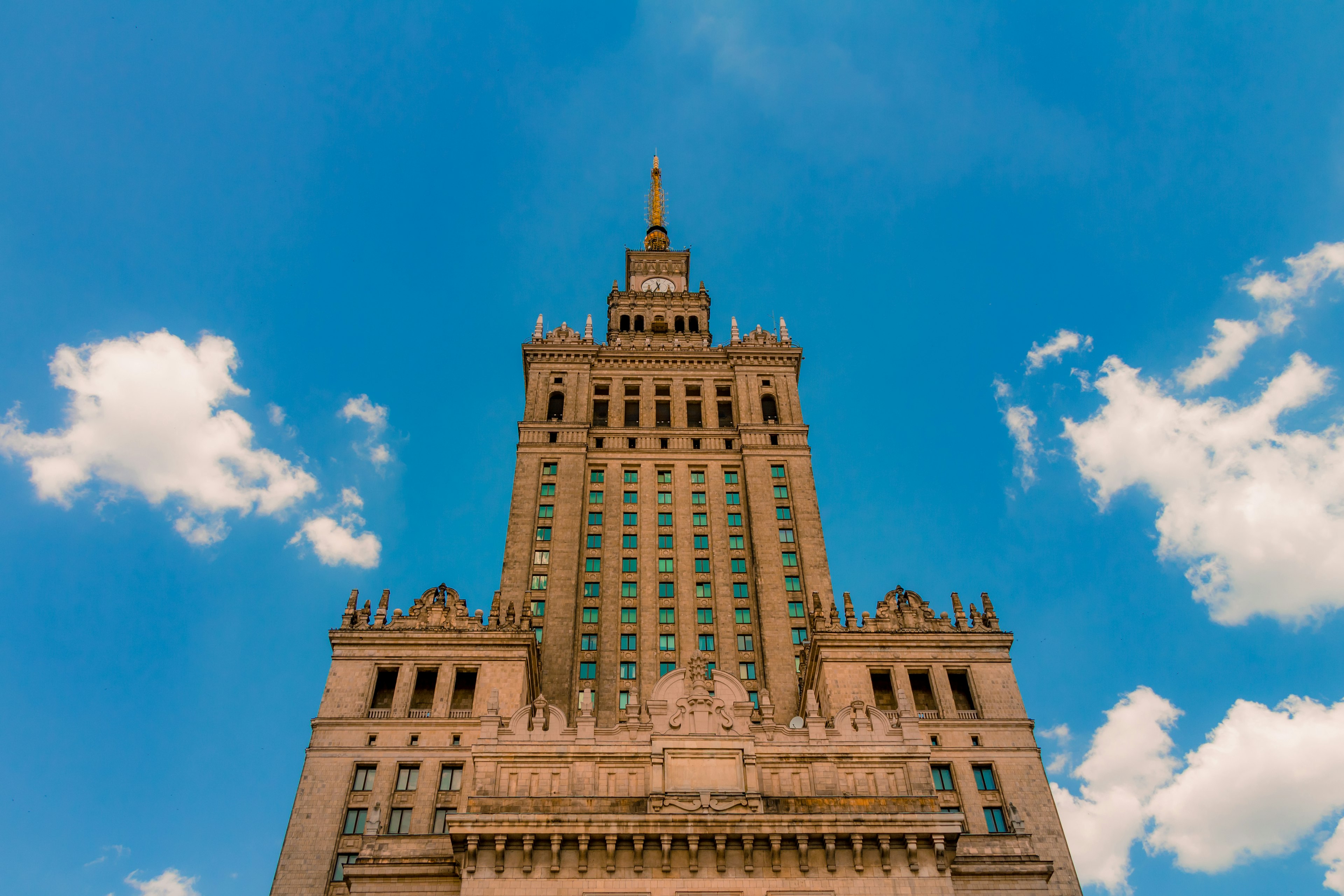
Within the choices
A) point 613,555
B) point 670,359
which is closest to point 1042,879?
point 613,555

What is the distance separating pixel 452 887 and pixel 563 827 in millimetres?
6380

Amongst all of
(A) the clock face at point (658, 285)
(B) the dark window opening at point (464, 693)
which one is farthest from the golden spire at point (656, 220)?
(B) the dark window opening at point (464, 693)

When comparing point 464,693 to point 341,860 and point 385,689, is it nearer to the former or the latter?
point 385,689

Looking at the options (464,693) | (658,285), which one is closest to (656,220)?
(658,285)

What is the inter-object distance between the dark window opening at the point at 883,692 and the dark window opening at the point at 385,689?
28289 millimetres

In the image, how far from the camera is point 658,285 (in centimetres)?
12062

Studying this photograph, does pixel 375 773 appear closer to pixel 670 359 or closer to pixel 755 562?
pixel 755 562

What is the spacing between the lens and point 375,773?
174 feet

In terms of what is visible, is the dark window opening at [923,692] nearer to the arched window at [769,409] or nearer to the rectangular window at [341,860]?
the rectangular window at [341,860]

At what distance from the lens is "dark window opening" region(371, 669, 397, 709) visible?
5628 cm

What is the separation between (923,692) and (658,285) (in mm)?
74272

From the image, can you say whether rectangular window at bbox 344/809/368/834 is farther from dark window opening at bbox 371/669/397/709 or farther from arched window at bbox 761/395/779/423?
arched window at bbox 761/395/779/423

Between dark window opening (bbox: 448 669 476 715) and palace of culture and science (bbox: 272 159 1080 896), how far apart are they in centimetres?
14

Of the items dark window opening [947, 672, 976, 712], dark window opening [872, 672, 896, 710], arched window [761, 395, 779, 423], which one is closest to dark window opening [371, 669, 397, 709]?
dark window opening [872, 672, 896, 710]
